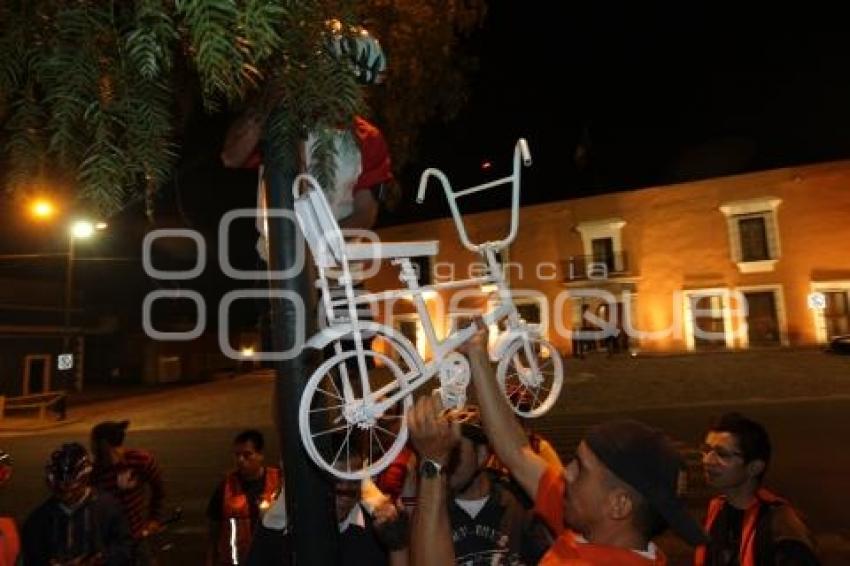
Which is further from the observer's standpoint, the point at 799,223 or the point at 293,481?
the point at 799,223

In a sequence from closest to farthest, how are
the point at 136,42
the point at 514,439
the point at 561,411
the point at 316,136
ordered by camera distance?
the point at 136,42, the point at 316,136, the point at 514,439, the point at 561,411

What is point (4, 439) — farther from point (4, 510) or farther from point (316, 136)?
point (316, 136)

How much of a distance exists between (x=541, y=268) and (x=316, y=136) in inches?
1398

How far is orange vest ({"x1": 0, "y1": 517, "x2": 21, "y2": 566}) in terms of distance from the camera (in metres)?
4.36

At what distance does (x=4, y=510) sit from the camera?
12078 mm

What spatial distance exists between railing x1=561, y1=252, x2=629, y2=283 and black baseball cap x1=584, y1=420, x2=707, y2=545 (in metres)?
34.2

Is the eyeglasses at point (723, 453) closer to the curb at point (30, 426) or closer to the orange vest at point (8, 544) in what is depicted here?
the orange vest at point (8, 544)

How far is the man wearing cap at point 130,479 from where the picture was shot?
6.20 metres

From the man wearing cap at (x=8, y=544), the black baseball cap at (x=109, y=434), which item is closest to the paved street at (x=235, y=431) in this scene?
→ the black baseball cap at (x=109, y=434)

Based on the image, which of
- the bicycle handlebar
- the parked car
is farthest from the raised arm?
the parked car

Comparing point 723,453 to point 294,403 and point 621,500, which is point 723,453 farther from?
point 294,403

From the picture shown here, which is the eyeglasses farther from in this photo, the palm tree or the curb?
the curb

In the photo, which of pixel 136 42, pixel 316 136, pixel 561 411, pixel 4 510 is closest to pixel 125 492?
pixel 316 136

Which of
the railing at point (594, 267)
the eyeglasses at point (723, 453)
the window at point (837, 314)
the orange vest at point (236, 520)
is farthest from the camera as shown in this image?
the railing at point (594, 267)
